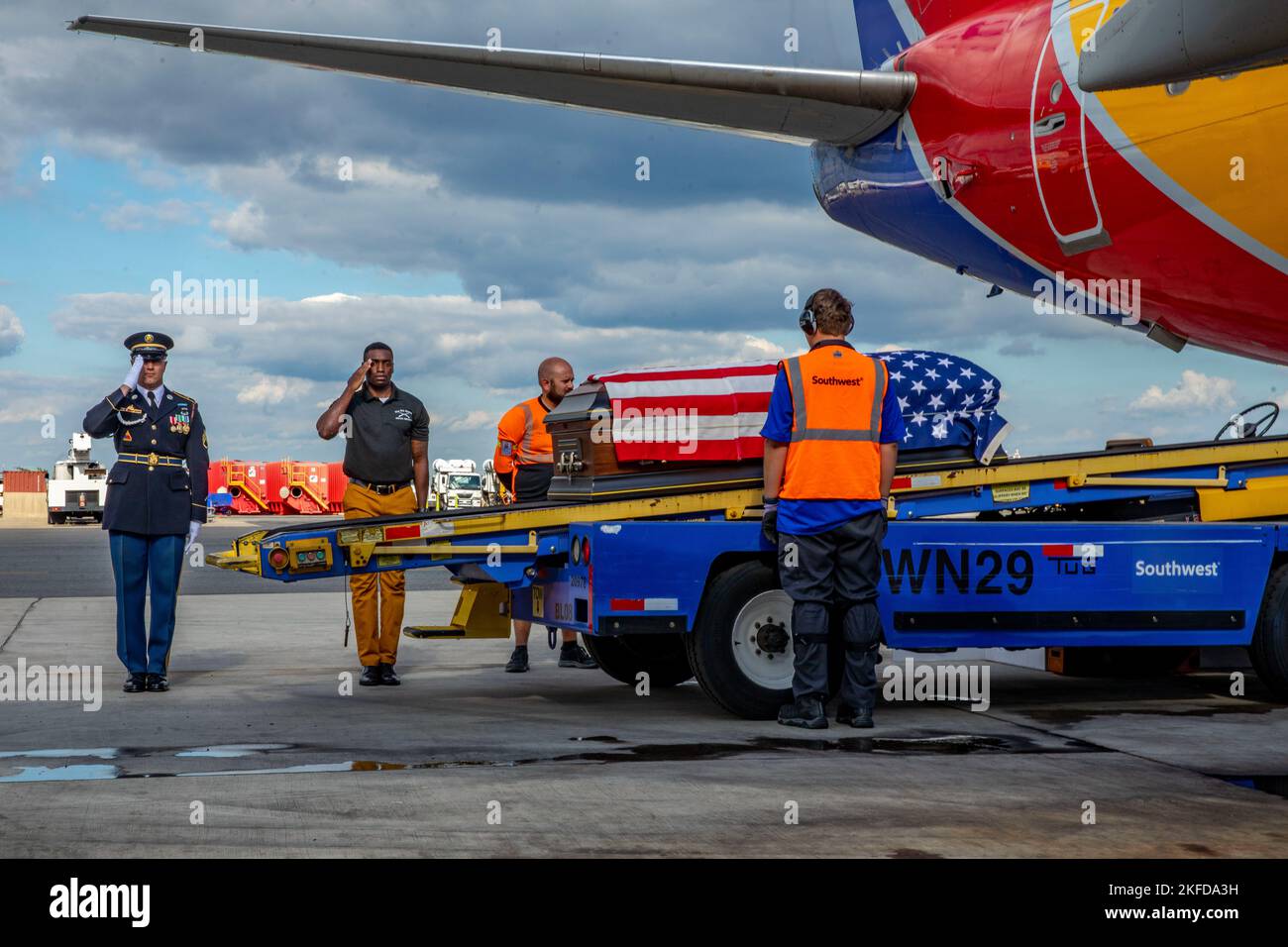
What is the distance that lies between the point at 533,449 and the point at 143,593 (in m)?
2.75

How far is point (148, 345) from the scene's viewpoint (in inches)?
364

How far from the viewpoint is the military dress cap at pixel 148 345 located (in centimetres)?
923

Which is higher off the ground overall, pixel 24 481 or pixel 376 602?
pixel 24 481

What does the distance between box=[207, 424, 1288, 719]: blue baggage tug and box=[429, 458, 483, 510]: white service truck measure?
4951cm

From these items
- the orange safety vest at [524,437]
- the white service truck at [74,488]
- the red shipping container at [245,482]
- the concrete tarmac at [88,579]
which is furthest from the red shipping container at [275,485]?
the orange safety vest at [524,437]

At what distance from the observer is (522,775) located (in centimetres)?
584

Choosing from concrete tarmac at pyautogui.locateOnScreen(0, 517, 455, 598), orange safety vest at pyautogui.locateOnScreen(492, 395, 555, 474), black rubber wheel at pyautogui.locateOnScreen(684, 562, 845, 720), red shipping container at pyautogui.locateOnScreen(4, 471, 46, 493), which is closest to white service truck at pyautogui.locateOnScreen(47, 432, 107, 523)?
red shipping container at pyautogui.locateOnScreen(4, 471, 46, 493)

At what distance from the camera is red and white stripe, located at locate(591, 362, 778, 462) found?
26.5 ft

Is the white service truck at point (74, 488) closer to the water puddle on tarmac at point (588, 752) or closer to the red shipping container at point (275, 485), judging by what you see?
the red shipping container at point (275, 485)

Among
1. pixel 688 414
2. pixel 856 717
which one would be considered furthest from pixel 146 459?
pixel 856 717

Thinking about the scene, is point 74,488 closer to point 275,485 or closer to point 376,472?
point 275,485
